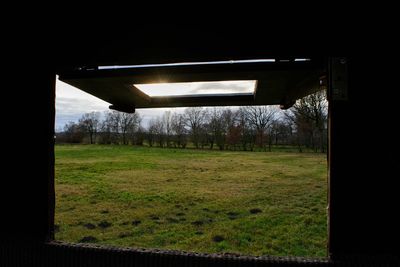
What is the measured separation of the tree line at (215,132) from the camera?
3425 cm

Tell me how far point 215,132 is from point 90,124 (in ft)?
Answer: 80.9

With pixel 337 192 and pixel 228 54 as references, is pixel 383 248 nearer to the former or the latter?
pixel 337 192

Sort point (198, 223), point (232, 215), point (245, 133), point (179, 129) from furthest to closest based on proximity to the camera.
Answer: point (179, 129) < point (245, 133) < point (232, 215) < point (198, 223)

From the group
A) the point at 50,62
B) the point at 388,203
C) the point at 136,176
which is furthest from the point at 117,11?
the point at 136,176

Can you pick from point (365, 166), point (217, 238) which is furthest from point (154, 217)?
point (365, 166)

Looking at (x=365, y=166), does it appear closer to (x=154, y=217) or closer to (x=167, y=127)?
(x=154, y=217)

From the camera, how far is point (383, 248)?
1.33m

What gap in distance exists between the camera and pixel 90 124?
49.6 metres

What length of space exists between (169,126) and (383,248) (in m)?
41.5

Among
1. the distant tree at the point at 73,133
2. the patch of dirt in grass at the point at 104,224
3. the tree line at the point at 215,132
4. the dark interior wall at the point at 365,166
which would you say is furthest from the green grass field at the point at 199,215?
the distant tree at the point at 73,133

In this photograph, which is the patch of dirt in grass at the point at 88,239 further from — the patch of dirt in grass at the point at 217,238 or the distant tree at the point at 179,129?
the distant tree at the point at 179,129

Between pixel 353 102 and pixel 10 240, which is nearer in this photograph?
pixel 353 102

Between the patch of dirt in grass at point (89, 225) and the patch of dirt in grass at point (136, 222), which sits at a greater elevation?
the patch of dirt in grass at point (89, 225)

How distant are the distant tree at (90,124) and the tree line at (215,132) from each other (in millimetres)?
208
